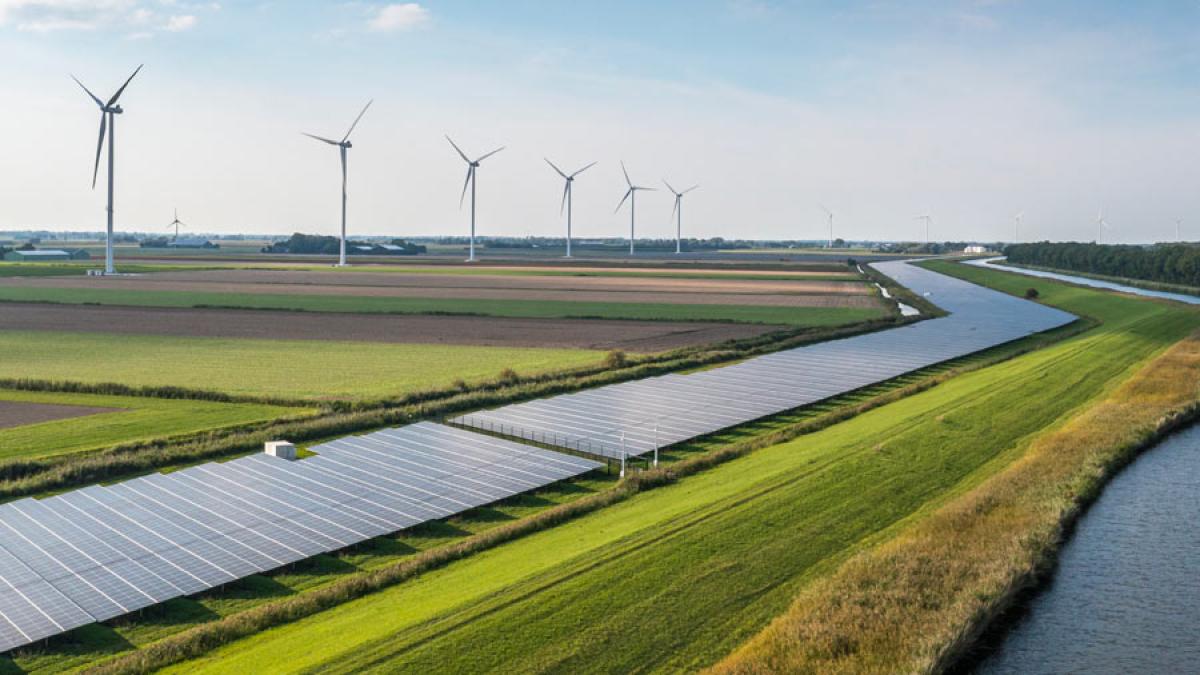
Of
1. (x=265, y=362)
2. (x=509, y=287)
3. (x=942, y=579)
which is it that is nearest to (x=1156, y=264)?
(x=509, y=287)

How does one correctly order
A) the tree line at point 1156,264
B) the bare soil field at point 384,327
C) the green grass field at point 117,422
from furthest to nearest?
1. the tree line at point 1156,264
2. the bare soil field at point 384,327
3. the green grass field at point 117,422

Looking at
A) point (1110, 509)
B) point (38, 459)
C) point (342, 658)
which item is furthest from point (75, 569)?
point (1110, 509)

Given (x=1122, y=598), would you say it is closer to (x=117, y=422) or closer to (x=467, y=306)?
(x=117, y=422)

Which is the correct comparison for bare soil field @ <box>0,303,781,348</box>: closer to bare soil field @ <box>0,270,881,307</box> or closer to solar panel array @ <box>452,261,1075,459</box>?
solar panel array @ <box>452,261,1075,459</box>

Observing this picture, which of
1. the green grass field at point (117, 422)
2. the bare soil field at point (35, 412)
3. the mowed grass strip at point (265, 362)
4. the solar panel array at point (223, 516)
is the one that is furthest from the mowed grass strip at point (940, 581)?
the bare soil field at point (35, 412)

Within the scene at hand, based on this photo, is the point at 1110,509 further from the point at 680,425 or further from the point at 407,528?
the point at 407,528

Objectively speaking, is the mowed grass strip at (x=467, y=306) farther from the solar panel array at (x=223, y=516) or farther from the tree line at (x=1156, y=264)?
the tree line at (x=1156, y=264)
